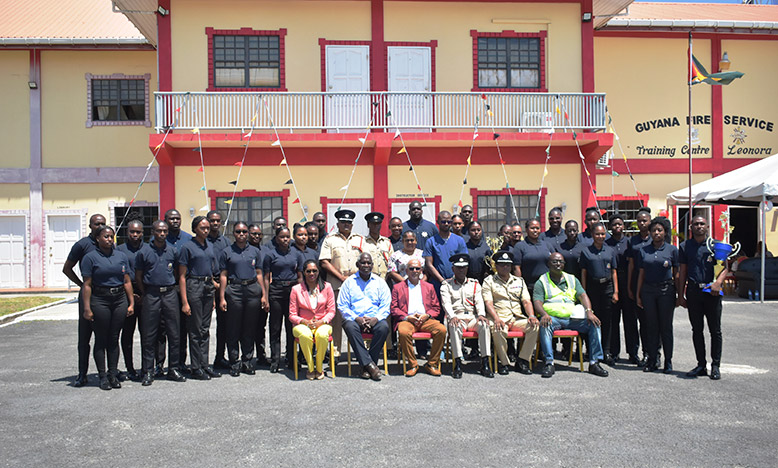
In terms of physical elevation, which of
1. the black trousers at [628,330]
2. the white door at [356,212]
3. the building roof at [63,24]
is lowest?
the black trousers at [628,330]

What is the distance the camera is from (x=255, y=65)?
16219mm

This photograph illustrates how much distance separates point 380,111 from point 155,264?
31.9ft

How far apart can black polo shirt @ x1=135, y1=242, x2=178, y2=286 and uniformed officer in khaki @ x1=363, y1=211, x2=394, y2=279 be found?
244 centimetres

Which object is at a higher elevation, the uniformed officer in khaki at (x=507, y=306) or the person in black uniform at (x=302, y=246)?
the person in black uniform at (x=302, y=246)

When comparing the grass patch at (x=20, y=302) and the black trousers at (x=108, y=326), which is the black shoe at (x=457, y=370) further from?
the grass patch at (x=20, y=302)

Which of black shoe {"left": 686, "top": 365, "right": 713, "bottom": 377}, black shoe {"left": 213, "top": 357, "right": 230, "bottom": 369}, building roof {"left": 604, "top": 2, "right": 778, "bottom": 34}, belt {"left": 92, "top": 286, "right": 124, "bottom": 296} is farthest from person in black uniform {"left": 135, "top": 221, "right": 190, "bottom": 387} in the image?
building roof {"left": 604, "top": 2, "right": 778, "bottom": 34}

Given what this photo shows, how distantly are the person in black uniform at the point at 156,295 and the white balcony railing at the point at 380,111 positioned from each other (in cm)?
843

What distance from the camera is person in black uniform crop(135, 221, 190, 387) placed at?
279 inches

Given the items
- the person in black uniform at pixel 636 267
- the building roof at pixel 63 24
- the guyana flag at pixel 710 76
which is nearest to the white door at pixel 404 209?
the guyana flag at pixel 710 76

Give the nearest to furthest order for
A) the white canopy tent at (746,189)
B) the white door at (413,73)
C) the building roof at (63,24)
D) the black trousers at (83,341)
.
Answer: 1. the black trousers at (83,341)
2. the white canopy tent at (746,189)
3. the white door at (413,73)
4. the building roof at (63,24)

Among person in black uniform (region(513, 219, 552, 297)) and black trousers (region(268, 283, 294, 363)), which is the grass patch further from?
person in black uniform (region(513, 219, 552, 297))

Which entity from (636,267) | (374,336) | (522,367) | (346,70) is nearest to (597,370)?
(522,367)

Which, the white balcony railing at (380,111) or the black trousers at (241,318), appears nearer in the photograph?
the black trousers at (241,318)

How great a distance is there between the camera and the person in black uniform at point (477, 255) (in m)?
8.59
